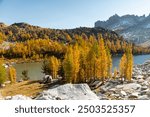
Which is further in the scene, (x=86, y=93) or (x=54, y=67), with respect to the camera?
Result: (x=54, y=67)

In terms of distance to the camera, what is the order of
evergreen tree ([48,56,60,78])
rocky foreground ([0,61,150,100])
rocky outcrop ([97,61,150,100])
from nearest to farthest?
rocky foreground ([0,61,150,100]), rocky outcrop ([97,61,150,100]), evergreen tree ([48,56,60,78])

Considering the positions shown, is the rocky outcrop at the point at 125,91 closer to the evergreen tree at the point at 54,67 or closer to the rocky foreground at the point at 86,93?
the rocky foreground at the point at 86,93

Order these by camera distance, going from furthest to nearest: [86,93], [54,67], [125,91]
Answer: [54,67] < [125,91] < [86,93]

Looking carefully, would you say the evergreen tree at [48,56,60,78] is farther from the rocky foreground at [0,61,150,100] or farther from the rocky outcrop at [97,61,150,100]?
the rocky foreground at [0,61,150,100]

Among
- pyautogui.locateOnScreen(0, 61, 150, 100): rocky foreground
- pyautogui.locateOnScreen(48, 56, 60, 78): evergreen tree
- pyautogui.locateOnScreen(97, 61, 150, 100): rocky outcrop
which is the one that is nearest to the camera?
pyautogui.locateOnScreen(0, 61, 150, 100): rocky foreground

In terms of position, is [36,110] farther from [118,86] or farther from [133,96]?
[118,86]

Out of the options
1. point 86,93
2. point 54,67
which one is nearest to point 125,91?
point 86,93

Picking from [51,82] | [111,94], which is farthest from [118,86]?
[51,82]

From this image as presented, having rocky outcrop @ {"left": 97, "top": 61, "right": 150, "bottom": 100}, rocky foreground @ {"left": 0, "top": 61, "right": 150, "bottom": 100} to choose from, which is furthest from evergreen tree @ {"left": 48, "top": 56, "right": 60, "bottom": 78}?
rocky foreground @ {"left": 0, "top": 61, "right": 150, "bottom": 100}

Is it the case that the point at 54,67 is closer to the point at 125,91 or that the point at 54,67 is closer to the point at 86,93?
the point at 125,91

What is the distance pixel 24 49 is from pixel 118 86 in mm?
144441

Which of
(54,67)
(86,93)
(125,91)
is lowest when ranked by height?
(125,91)

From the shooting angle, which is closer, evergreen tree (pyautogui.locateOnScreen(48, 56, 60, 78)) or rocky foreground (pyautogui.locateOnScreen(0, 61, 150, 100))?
rocky foreground (pyautogui.locateOnScreen(0, 61, 150, 100))

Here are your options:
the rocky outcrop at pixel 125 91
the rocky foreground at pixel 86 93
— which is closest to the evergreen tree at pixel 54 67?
the rocky outcrop at pixel 125 91
